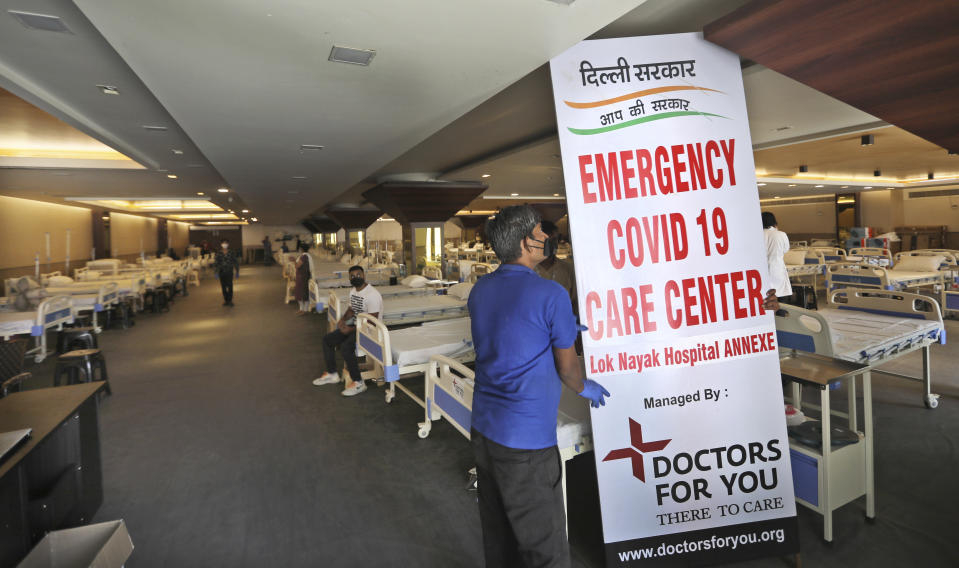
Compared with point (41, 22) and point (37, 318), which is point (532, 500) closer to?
point (41, 22)

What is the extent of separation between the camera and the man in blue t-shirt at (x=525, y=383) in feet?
5.29

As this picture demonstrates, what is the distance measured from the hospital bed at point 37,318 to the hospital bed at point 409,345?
474cm

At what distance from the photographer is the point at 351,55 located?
265 cm

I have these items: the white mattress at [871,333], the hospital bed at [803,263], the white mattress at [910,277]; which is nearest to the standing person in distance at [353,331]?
the white mattress at [871,333]

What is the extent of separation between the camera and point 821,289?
10828 mm

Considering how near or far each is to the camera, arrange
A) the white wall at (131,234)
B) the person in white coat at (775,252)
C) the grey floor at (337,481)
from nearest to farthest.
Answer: the grey floor at (337,481) → the person in white coat at (775,252) → the white wall at (131,234)

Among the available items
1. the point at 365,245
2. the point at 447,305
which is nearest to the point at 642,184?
the point at 447,305

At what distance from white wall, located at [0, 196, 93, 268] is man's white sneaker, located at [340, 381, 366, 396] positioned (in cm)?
1019

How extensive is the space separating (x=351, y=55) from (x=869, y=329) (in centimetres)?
395

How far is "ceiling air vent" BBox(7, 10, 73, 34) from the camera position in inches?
101

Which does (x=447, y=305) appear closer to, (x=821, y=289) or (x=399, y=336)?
(x=399, y=336)

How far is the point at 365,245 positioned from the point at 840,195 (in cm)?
1863

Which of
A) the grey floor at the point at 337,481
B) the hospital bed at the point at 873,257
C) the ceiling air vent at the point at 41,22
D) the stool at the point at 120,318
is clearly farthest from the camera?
the hospital bed at the point at 873,257

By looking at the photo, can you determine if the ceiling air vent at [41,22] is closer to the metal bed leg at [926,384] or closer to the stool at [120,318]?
the metal bed leg at [926,384]
